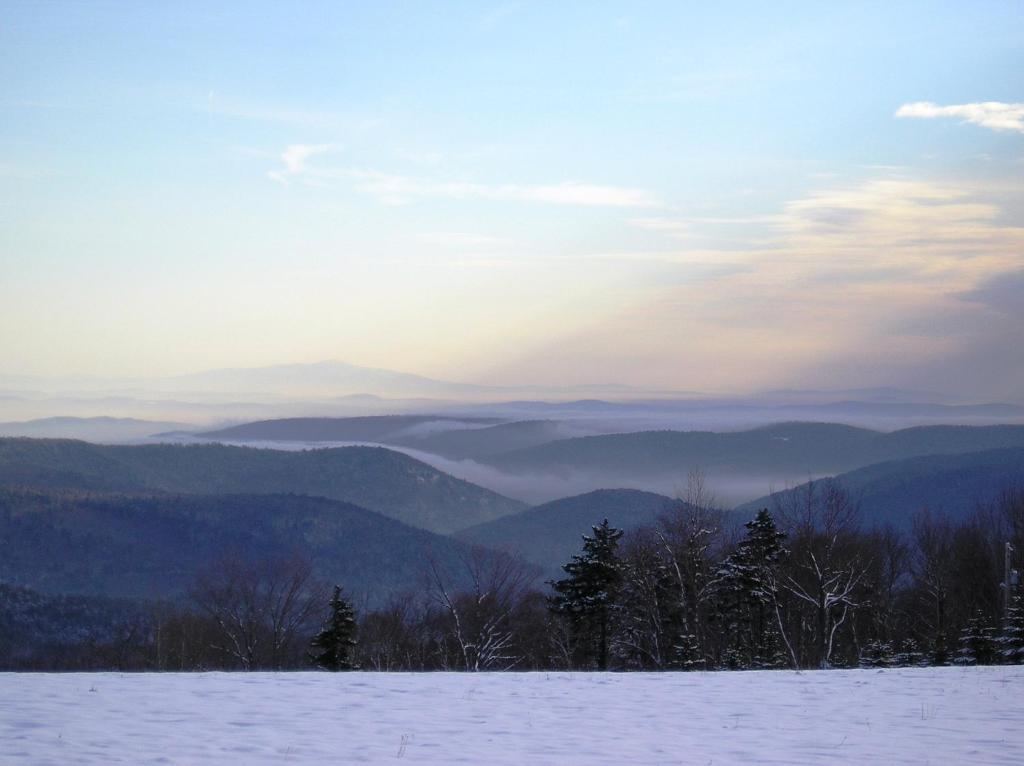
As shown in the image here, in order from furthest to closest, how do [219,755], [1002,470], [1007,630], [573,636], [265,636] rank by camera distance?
[1002,470] < [265,636] < [573,636] < [1007,630] < [219,755]

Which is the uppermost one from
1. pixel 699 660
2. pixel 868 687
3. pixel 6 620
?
pixel 868 687

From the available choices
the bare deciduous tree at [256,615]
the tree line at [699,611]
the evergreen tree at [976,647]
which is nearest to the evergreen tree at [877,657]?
the tree line at [699,611]

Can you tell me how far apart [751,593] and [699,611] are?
230 inches

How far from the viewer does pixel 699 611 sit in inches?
1667

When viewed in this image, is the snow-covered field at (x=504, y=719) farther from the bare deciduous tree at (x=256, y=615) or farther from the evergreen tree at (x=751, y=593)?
the bare deciduous tree at (x=256, y=615)

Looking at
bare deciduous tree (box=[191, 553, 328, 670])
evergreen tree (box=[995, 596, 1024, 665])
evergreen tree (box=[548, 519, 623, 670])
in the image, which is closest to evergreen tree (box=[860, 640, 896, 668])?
evergreen tree (box=[995, 596, 1024, 665])

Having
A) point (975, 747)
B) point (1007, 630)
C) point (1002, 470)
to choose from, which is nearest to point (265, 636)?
point (1007, 630)

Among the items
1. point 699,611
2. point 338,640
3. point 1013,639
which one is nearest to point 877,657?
point 699,611

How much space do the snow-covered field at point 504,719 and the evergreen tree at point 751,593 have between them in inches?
1127

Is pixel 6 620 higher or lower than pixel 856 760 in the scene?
lower

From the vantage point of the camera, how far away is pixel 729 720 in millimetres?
13773

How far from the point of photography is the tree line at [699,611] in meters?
42.1

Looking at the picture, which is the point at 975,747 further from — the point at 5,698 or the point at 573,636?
the point at 573,636

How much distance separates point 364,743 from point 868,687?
30.1 feet
